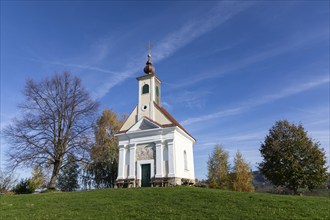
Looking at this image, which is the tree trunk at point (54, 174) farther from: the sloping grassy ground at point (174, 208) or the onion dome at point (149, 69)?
the onion dome at point (149, 69)

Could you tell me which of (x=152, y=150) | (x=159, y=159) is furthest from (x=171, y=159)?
(x=152, y=150)

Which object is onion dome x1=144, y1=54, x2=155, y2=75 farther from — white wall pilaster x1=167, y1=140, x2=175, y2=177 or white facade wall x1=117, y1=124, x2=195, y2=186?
white wall pilaster x1=167, y1=140, x2=175, y2=177

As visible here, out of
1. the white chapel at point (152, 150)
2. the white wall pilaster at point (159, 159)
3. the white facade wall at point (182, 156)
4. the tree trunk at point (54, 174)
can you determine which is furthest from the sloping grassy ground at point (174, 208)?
the tree trunk at point (54, 174)

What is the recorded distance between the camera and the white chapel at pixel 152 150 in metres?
24.4

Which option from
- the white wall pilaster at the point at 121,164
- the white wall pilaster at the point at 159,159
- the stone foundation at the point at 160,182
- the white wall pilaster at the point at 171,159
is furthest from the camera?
the white wall pilaster at the point at 121,164

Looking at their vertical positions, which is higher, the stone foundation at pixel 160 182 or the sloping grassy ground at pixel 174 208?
the stone foundation at pixel 160 182

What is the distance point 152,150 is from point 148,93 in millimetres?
6855

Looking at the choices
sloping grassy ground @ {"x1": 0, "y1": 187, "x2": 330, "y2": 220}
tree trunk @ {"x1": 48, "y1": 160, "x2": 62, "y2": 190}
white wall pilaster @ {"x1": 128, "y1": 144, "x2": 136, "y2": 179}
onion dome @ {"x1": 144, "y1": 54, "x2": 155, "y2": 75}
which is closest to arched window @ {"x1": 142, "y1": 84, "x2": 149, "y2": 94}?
onion dome @ {"x1": 144, "y1": 54, "x2": 155, "y2": 75}

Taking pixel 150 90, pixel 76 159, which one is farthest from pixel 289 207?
pixel 76 159

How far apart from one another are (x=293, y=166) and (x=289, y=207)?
1560cm

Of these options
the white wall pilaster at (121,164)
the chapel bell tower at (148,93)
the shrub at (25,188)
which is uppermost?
the chapel bell tower at (148,93)

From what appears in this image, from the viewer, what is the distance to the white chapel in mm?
24391

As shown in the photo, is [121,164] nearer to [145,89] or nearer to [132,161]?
[132,161]

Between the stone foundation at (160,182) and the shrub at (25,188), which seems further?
the shrub at (25,188)
